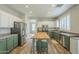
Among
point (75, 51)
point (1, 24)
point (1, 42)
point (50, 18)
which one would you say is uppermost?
point (50, 18)

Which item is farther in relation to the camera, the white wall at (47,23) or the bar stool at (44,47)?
the white wall at (47,23)

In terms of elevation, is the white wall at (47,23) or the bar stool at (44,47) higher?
the white wall at (47,23)

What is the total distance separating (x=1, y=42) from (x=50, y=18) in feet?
33.9

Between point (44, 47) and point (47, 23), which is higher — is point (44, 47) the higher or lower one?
the lower one

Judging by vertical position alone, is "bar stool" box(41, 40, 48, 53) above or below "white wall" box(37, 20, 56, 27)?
below

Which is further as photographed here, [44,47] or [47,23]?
[47,23]

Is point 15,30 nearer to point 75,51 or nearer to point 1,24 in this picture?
point 1,24

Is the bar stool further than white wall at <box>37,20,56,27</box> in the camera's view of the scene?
No
